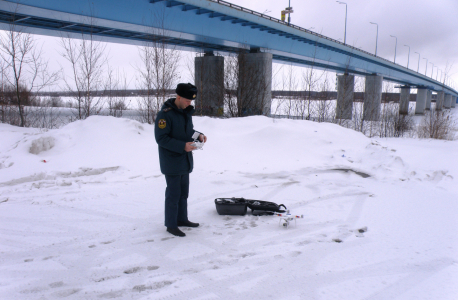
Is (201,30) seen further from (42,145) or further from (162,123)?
(162,123)

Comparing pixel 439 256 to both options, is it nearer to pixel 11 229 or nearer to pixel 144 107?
pixel 11 229

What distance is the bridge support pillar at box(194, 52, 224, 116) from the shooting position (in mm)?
18062

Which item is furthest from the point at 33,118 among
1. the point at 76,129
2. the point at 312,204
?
the point at 312,204

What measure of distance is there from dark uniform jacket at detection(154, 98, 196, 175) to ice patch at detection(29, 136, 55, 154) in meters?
5.92

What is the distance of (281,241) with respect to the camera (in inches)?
144

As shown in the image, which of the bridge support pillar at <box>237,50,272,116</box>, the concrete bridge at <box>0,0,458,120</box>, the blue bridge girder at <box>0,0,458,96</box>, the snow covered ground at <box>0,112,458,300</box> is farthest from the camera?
the bridge support pillar at <box>237,50,272,116</box>

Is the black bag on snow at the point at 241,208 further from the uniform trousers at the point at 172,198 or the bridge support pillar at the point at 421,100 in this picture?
the bridge support pillar at the point at 421,100

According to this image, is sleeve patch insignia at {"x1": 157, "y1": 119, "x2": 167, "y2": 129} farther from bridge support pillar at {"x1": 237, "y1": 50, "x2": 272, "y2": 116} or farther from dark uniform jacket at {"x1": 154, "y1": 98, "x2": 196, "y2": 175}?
bridge support pillar at {"x1": 237, "y1": 50, "x2": 272, "y2": 116}

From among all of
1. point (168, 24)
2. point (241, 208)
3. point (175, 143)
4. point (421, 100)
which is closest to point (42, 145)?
point (175, 143)

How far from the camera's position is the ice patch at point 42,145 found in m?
7.70

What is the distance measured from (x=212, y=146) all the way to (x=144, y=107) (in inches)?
247

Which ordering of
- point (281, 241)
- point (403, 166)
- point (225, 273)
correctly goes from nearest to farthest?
point (225, 273), point (281, 241), point (403, 166)

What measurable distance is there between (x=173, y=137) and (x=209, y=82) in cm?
1682

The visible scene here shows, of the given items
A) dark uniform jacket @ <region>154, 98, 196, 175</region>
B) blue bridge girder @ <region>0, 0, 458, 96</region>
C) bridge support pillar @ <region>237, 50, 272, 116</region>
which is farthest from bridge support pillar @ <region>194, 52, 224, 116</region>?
dark uniform jacket @ <region>154, 98, 196, 175</region>
